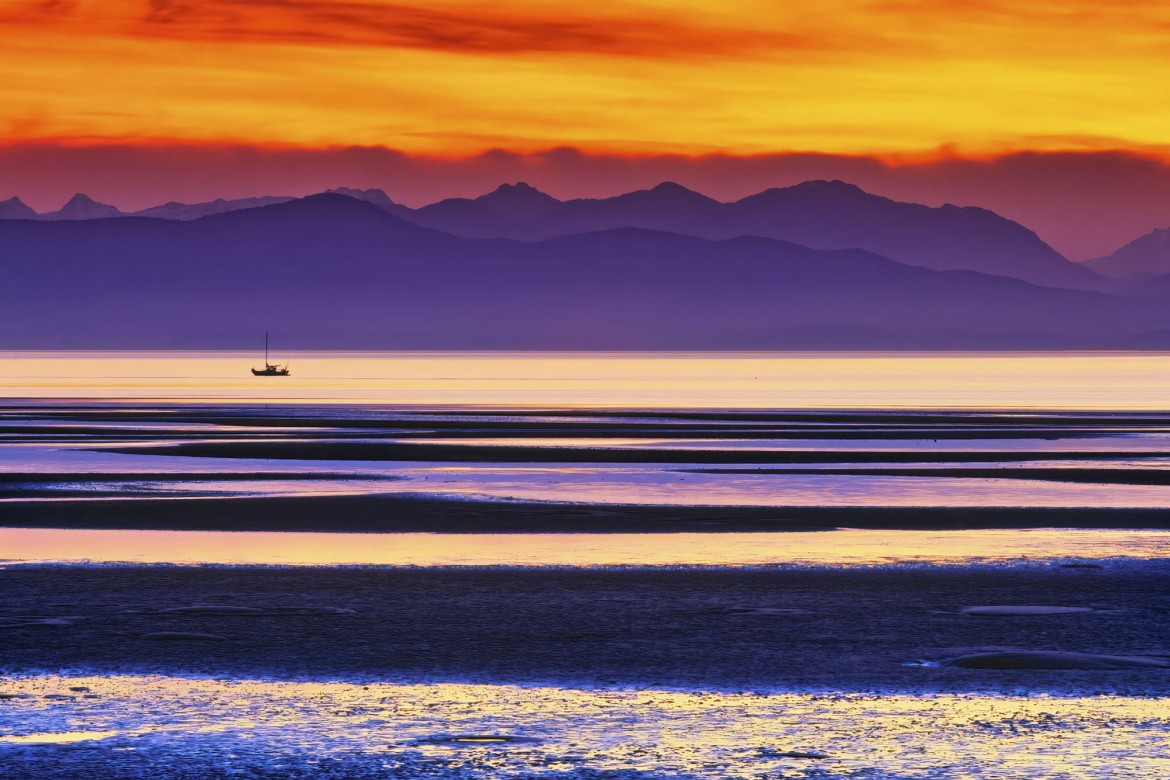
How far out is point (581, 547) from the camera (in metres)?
25.0

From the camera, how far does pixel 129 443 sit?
53125mm

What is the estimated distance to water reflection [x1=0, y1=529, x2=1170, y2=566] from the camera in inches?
917

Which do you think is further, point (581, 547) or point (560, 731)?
point (581, 547)

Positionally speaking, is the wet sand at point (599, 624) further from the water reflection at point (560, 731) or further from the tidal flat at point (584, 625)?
the water reflection at point (560, 731)

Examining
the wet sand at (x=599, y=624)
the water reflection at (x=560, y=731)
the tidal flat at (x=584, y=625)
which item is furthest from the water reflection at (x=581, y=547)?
the water reflection at (x=560, y=731)

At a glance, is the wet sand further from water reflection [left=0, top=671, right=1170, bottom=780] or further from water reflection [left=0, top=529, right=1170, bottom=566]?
water reflection [left=0, top=529, right=1170, bottom=566]

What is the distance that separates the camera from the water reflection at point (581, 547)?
76.4 feet

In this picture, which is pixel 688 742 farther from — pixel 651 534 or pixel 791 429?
pixel 791 429

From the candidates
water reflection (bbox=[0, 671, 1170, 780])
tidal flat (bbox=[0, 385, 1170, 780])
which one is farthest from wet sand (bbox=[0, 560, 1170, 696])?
water reflection (bbox=[0, 671, 1170, 780])

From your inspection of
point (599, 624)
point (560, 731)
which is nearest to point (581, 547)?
point (599, 624)

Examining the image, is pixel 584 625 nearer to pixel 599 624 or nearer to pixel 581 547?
pixel 599 624

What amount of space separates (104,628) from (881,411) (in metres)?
64.3

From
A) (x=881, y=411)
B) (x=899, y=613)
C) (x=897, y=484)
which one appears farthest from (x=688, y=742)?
(x=881, y=411)

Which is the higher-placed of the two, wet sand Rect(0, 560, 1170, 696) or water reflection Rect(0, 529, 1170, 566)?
water reflection Rect(0, 529, 1170, 566)
